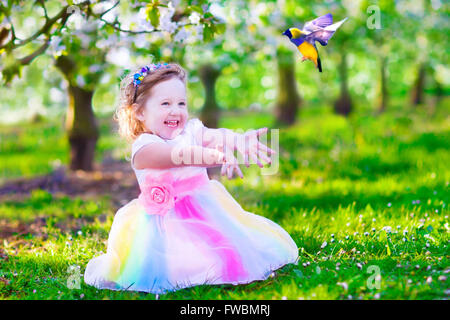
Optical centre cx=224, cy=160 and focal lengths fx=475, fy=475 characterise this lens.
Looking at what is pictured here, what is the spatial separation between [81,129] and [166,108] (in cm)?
500

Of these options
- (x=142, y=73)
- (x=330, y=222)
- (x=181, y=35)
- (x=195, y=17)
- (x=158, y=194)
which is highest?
(x=195, y=17)

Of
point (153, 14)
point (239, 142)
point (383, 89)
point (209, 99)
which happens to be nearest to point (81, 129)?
point (209, 99)

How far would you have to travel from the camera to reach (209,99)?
870 centimetres

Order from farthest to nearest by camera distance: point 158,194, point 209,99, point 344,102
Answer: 1. point 344,102
2. point 209,99
3. point 158,194

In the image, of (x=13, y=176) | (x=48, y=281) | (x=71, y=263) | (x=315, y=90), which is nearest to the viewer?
(x=48, y=281)

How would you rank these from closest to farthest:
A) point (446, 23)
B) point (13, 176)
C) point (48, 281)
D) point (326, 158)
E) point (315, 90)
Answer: point (48, 281) < point (326, 158) < point (13, 176) < point (446, 23) < point (315, 90)

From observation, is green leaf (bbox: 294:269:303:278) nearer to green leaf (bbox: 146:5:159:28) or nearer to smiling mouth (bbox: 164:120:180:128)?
smiling mouth (bbox: 164:120:180:128)

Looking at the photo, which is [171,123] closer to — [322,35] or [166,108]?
[166,108]

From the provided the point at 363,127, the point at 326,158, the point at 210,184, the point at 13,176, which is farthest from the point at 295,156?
the point at 13,176

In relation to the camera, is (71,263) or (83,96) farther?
(83,96)

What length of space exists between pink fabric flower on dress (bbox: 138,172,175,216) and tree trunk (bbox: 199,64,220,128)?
5082 millimetres

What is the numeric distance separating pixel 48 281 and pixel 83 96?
4914 mm

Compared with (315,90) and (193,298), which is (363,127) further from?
(315,90)

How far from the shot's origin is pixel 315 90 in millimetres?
20672
